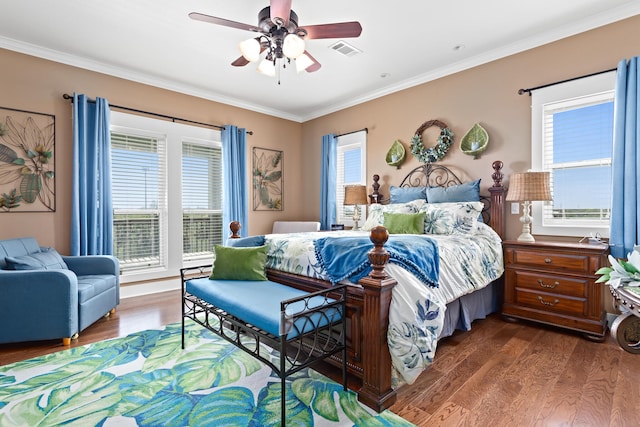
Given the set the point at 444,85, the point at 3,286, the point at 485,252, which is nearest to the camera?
the point at 3,286

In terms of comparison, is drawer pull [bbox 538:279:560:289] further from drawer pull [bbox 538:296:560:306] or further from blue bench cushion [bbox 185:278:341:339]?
blue bench cushion [bbox 185:278:341:339]

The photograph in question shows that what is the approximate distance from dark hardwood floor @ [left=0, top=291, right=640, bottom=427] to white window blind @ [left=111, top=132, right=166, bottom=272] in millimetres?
1355

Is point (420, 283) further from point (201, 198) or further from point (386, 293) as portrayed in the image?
point (201, 198)

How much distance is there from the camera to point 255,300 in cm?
196

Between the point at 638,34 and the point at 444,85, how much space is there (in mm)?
1710

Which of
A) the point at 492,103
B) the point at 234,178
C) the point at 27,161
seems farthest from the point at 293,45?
the point at 27,161

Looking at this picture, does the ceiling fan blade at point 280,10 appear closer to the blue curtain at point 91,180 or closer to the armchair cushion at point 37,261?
the blue curtain at point 91,180

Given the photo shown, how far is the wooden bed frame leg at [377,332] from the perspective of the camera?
5.58ft

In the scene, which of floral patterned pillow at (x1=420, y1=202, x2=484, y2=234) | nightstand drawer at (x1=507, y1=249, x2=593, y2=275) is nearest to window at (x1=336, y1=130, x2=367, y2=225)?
floral patterned pillow at (x1=420, y1=202, x2=484, y2=234)

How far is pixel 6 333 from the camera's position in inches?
95.8

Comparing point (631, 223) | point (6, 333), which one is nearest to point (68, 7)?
point (6, 333)

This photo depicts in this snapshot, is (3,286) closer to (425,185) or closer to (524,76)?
(425,185)

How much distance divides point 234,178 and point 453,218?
320cm

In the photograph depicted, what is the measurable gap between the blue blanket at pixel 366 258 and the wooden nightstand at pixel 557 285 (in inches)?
55.0
